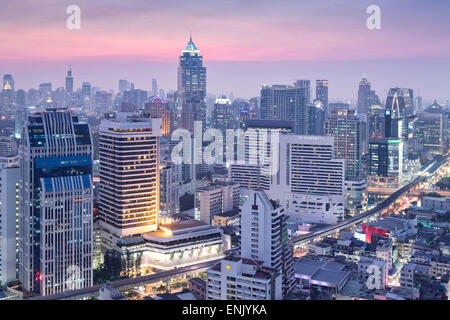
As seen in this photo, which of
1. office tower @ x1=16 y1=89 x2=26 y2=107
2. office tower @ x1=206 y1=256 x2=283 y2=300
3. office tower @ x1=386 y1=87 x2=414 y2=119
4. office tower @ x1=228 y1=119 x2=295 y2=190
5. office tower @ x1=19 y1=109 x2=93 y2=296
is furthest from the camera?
office tower @ x1=386 y1=87 x2=414 y2=119

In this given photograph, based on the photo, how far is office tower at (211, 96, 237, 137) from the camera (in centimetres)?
2178

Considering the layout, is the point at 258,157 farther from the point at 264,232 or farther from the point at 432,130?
the point at 432,130

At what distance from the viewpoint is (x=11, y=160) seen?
31.5 feet

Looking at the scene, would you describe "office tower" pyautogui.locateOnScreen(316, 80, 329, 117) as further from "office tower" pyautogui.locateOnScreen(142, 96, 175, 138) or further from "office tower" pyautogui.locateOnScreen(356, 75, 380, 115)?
"office tower" pyautogui.locateOnScreen(142, 96, 175, 138)

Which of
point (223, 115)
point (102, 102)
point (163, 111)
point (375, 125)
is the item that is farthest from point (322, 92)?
point (102, 102)

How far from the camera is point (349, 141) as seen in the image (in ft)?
56.3

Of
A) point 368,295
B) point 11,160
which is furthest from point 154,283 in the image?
point 11,160

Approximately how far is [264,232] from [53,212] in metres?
3.04

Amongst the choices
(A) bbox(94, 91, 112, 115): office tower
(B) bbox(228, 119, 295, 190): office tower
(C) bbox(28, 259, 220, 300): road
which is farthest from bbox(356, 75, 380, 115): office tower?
(C) bbox(28, 259, 220, 300): road

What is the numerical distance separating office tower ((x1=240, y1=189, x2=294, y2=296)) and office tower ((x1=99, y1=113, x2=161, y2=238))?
Result: 359 centimetres

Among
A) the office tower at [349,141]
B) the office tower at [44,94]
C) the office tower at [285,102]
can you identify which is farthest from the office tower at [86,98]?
the office tower at [285,102]

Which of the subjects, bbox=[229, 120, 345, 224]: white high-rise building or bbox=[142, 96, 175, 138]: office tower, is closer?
bbox=[229, 120, 345, 224]: white high-rise building

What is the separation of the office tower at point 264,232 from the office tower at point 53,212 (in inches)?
96.3

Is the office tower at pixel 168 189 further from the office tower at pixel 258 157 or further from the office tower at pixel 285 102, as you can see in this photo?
the office tower at pixel 285 102
